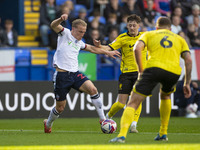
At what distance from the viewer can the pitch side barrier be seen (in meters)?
15.1

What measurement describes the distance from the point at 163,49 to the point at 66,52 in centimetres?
269

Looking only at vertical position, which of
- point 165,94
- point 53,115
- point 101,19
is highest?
point 101,19

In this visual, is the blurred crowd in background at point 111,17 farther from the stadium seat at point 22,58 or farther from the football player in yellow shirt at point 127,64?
the football player in yellow shirt at point 127,64

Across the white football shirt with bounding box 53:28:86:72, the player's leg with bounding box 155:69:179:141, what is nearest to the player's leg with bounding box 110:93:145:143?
the player's leg with bounding box 155:69:179:141

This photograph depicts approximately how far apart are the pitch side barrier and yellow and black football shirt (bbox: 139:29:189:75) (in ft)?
25.3

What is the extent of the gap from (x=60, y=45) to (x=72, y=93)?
547cm

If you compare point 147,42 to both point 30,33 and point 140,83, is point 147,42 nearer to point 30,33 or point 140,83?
point 140,83

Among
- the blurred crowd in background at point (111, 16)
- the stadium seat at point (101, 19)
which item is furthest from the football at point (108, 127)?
the stadium seat at point (101, 19)

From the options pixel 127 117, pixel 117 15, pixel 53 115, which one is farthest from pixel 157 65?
pixel 117 15

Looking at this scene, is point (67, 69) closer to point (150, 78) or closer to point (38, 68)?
point (150, 78)

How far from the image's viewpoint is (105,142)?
7.87m

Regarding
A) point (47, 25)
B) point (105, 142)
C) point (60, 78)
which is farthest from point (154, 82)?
point (47, 25)

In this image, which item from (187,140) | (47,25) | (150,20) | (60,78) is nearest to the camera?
(187,140)

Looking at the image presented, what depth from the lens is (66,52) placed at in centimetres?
996
